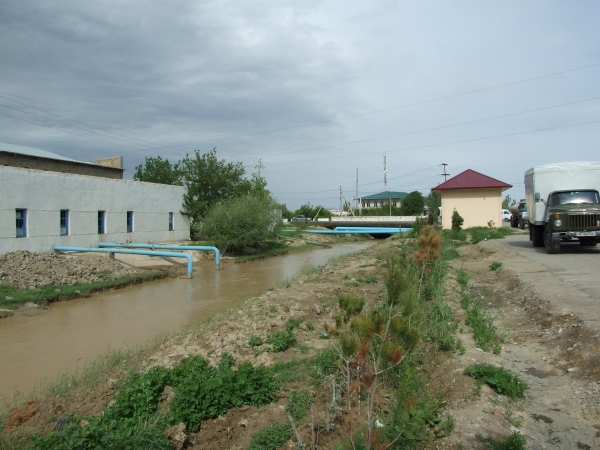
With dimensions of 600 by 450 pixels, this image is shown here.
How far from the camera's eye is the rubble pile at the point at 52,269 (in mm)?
15627

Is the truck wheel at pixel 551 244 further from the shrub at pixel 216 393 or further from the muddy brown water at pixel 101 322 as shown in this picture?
the shrub at pixel 216 393

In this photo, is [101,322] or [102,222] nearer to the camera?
[101,322]

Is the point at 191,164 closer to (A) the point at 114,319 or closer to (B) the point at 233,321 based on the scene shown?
(A) the point at 114,319

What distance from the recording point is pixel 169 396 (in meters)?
5.75

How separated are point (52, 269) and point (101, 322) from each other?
6.26m

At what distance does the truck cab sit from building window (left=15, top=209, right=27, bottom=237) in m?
20.4

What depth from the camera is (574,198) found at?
52.0ft

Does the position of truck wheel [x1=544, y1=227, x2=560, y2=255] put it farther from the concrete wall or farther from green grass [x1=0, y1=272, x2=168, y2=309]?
the concrete wall

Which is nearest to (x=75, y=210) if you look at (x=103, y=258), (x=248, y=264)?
(x=103, y=258)

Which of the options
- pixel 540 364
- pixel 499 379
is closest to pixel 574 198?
pixel 540 364

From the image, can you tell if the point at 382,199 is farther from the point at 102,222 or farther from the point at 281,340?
the point at 281,340

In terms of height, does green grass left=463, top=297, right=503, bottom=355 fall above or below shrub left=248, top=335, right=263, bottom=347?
above

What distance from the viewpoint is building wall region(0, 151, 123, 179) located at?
28.8m

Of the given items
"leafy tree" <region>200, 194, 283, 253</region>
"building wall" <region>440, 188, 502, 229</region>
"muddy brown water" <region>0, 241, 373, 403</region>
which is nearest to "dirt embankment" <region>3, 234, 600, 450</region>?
"muddy brown water" <region>0, 241, 373, 403</region>
